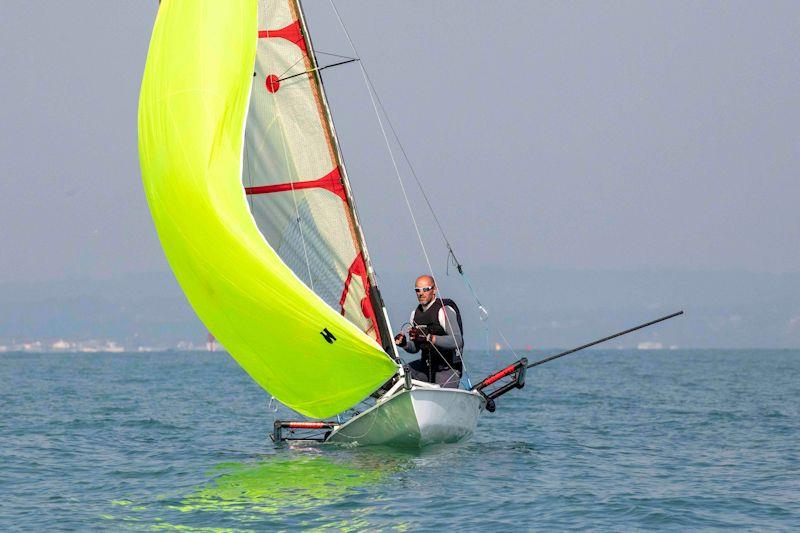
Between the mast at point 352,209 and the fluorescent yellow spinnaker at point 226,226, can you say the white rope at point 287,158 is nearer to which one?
the mast at point 352,209

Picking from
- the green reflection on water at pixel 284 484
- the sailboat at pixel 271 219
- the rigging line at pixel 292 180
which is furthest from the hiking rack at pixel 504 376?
the rigging line at pixel 292 180

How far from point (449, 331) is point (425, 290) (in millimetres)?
782

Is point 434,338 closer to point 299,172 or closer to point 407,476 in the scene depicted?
point 407,476

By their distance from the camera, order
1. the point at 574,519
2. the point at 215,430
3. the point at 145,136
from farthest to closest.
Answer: the point at 215,430 → the point at 145,136 → the point at 574,519

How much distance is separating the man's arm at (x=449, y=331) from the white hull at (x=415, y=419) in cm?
86

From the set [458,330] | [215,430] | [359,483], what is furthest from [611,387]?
[359,483]

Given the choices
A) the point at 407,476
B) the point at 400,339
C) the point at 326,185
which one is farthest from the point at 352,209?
the point at 407,476

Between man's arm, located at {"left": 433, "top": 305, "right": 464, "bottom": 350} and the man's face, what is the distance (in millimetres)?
373

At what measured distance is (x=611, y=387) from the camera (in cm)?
4312

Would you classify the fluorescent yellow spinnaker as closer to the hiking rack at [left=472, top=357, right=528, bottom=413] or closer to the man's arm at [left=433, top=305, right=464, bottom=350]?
the man's arm at [left=433, top=305, right=464, bottom=350]

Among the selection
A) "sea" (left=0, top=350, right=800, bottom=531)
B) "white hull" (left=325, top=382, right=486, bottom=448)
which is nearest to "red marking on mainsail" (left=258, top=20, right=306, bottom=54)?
"white hull" (left=325, top=382, right=486, bottom=448)

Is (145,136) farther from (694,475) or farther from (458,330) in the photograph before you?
(694,475)

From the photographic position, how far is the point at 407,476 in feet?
50.5

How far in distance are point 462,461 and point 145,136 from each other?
6710mm
